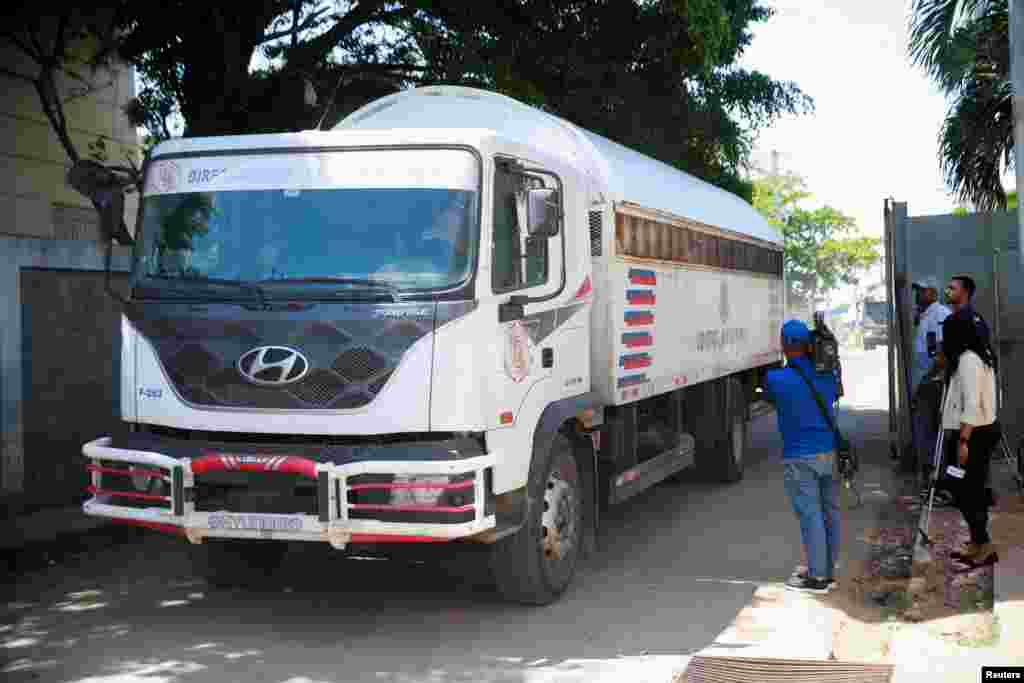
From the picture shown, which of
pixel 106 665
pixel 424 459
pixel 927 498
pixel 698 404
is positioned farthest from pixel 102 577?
pixel 927 498

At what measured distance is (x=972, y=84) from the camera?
51.1 ft

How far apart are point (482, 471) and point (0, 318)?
6.18 meters

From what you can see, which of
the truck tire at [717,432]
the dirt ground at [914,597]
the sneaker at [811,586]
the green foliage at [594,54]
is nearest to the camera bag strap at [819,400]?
the sneaker at [811,586]

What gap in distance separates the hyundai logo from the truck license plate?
69 centimetres

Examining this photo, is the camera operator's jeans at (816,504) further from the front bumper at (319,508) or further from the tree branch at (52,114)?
the tree branch at (52,114)

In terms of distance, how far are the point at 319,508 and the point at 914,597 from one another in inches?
142

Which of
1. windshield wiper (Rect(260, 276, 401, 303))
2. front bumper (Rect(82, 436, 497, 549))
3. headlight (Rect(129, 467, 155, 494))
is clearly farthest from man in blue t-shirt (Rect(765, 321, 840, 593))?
headlight (Rect(129, 467, 155, 494))

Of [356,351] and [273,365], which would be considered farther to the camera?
[273,365]

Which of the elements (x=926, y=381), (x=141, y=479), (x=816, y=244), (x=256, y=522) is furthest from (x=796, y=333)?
(x=816, y=244)

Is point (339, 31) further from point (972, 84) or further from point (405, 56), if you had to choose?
point (972, 84)

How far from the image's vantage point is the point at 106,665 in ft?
20.0

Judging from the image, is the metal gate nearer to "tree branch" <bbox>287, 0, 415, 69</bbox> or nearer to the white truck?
the white truck

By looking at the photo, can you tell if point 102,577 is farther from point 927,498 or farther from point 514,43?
point 514,43

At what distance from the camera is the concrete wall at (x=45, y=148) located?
15.4 meters
